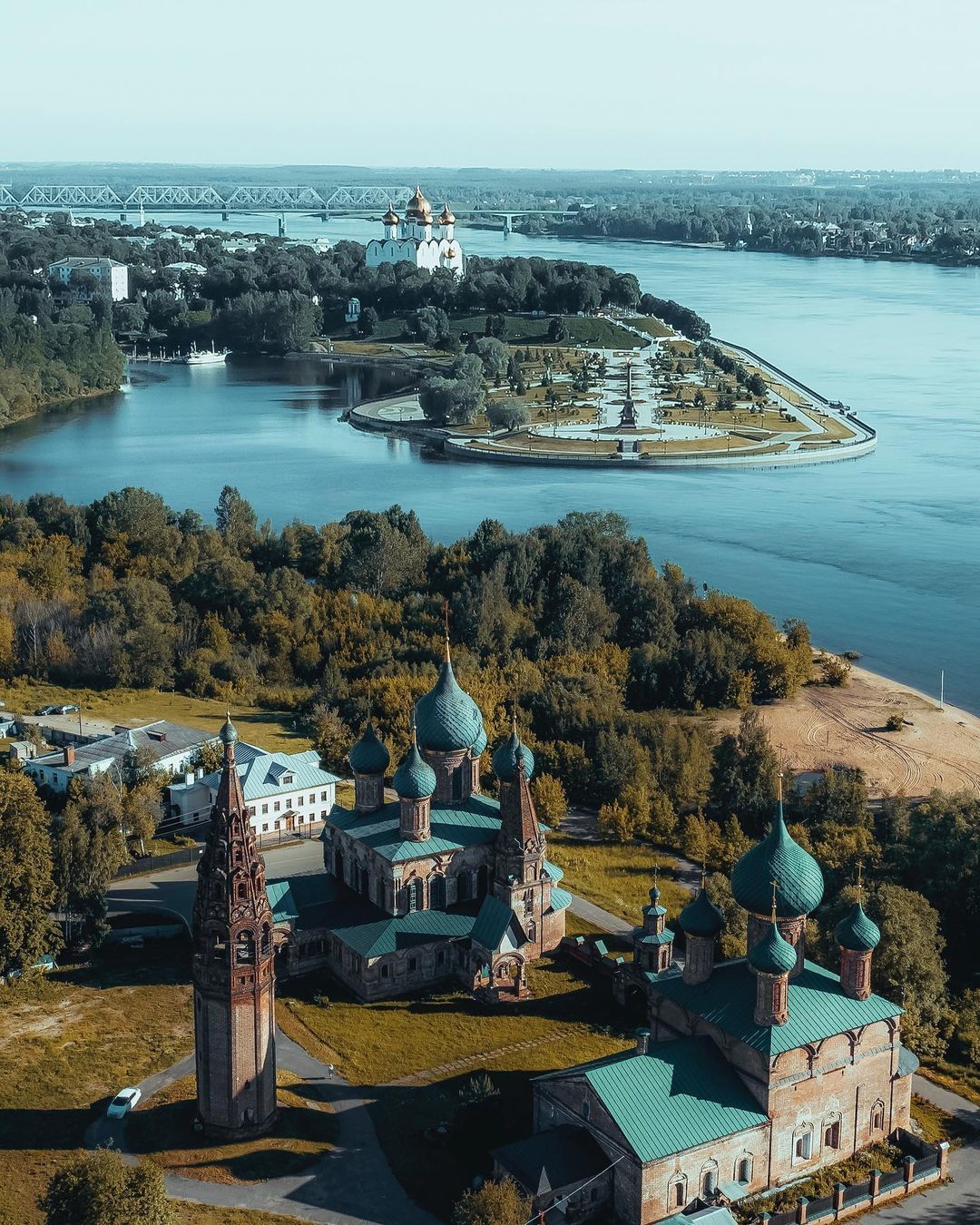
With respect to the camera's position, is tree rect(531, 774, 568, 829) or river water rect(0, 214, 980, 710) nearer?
tree rect(531, 774, 568, 829)

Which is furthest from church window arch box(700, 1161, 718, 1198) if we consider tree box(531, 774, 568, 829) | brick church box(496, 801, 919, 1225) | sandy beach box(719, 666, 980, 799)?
sandy beach box(719, 666, 980, 799)

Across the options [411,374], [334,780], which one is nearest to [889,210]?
[411,374]

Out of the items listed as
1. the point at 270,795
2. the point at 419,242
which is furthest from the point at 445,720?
the point at 419,242

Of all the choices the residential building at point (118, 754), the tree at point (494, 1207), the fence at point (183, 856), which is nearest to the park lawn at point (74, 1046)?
the fence at point (183, 856)

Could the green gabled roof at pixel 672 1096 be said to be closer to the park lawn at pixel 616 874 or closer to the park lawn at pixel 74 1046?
the park lawn at pixel 74 1046

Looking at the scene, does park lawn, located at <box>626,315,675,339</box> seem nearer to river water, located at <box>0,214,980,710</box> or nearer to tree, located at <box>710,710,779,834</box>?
river water, located at <box>0,214,980,710</box>
